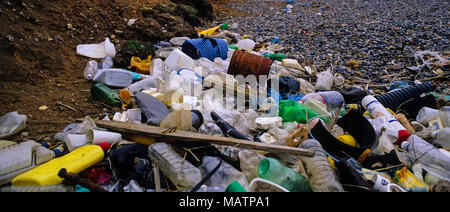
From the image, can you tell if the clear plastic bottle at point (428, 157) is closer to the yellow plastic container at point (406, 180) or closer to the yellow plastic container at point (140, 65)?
the yellow plastic container at point (406, 180)

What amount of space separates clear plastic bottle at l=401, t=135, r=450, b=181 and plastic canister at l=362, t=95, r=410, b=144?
0.11 metres

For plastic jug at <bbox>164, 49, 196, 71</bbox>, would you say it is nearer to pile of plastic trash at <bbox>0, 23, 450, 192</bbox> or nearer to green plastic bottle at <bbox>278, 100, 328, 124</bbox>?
pile of plastic trash at <bbox>0, 23, 450, 192</bbox>

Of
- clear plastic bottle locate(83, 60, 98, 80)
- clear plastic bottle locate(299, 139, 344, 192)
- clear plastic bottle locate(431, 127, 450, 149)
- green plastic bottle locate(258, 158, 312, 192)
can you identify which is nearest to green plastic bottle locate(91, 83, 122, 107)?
clear plastic bottle locate(83, 60, 98, 80)

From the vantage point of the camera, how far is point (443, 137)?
2.37 metres

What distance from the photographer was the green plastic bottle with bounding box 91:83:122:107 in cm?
316

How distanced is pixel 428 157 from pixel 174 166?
2215 mm

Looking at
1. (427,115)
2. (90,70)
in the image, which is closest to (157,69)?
(90,70)

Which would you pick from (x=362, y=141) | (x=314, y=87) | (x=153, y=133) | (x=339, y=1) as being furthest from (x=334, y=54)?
(x=339, y=1)

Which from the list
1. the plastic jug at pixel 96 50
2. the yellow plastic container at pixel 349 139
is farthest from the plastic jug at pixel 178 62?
the yellow plastic container at pixel 349 139

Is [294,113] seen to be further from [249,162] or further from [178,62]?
[178,62]

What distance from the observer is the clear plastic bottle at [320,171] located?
1.65 m

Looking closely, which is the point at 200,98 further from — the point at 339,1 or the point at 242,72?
the point at 339,1

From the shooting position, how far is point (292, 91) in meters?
3.60
